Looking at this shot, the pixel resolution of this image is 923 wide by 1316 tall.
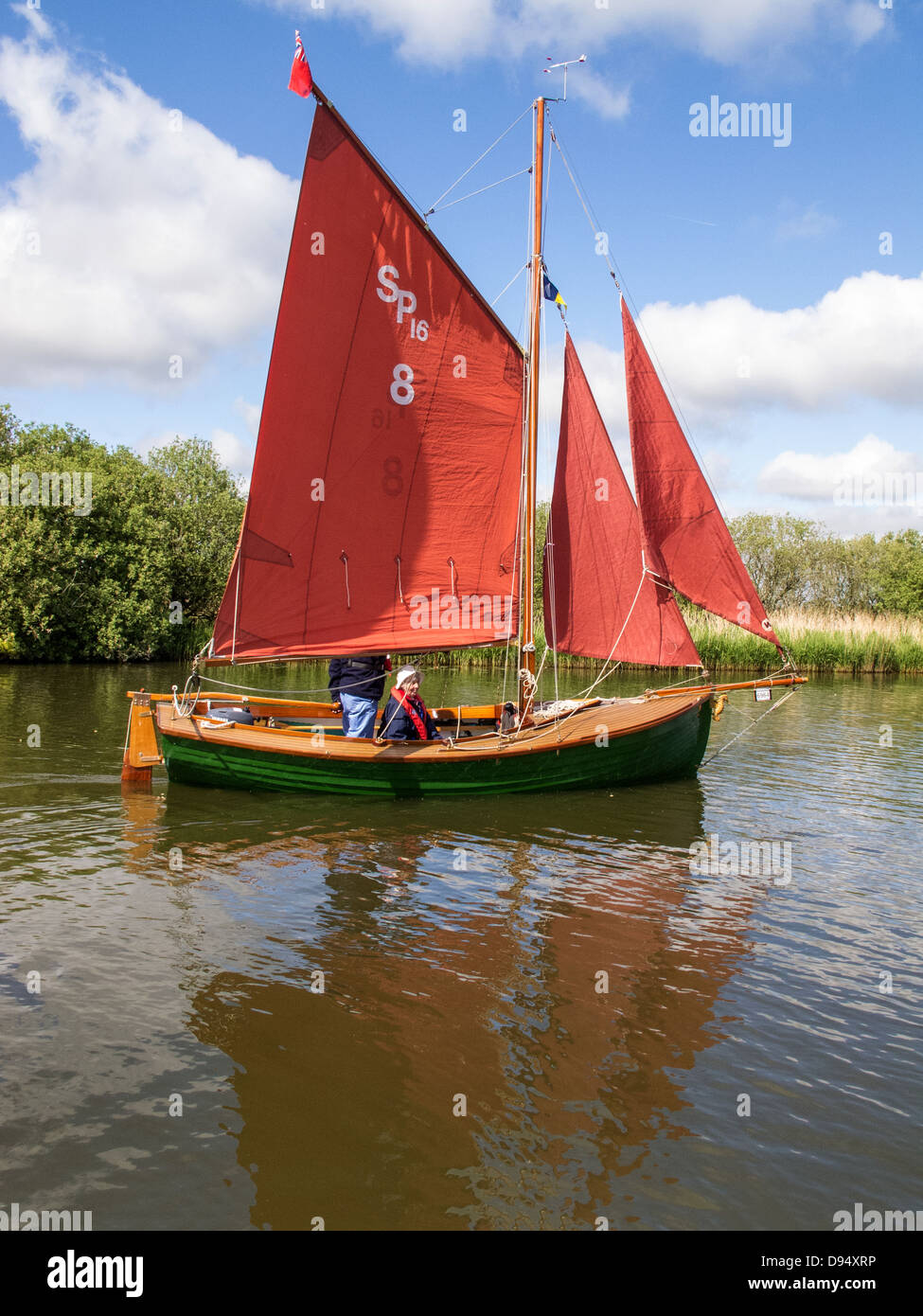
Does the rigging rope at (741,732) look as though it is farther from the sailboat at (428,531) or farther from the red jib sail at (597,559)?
the red jib sail at (597,559)

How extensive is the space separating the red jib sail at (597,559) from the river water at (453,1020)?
11.9ft

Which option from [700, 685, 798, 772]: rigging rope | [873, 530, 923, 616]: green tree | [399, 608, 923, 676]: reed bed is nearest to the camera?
[700, 685, 798, 772]: rigging rope

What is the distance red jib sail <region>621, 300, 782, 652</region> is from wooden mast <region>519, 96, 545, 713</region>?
5.46 ft

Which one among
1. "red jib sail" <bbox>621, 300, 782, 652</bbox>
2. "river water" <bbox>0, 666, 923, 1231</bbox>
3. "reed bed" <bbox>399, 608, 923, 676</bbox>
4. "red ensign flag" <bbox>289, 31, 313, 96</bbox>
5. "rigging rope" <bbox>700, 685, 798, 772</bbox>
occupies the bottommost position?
"river water" <bbox>0, 666, 923, 1231</bbox>

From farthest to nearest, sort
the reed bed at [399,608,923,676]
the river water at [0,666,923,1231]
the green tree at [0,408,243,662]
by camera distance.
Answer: the green tree at [0,408,243,662], the reed bed at [399,608,923,676], the river water at [0,666,923,1231]

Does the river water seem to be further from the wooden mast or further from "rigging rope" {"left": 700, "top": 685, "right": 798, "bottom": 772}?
"rigging rope" {"left": 700, "top": 685, "right": 798, "bottom": 772}

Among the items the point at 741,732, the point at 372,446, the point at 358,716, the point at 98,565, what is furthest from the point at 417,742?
the point at 98,565

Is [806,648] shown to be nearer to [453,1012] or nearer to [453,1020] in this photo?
[453,1012]

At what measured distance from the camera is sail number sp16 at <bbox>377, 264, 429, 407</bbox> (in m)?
14.3

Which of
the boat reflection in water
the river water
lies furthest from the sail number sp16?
the boat reflection in water

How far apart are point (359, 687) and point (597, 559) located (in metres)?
4.66

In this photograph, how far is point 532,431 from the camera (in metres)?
15.4
